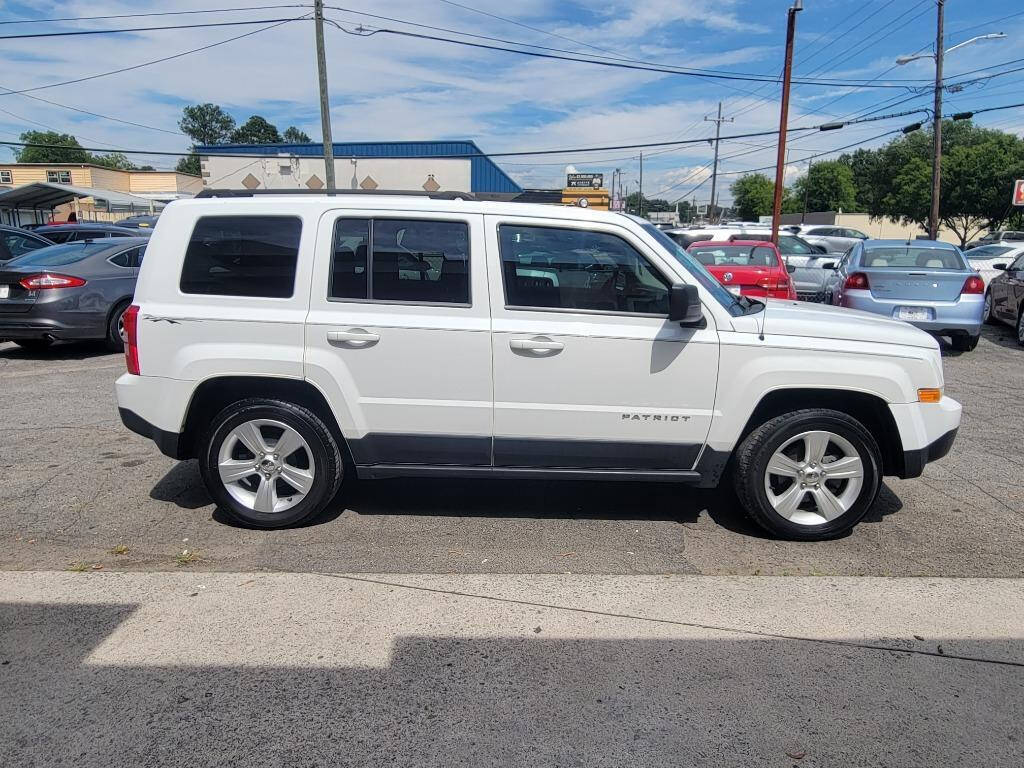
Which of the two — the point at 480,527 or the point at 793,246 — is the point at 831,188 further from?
the point at 480,527

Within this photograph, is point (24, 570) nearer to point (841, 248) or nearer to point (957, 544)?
point (957, 544)

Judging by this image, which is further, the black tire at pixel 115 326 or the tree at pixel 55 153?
the tree at pixel 55 153

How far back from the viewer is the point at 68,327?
945 centimetres

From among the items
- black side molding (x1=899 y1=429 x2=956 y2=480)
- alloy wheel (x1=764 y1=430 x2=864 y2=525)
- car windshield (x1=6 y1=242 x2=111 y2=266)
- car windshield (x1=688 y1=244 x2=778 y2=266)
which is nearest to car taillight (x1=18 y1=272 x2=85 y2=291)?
car windshield (x1=6 y1=242 x2=111 y2=266)

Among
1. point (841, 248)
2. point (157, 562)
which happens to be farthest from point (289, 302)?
point (841, 248)

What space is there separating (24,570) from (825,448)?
4.39m

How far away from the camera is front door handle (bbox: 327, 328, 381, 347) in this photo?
13.7ft

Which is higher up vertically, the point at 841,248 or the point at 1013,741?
the point at 841,248

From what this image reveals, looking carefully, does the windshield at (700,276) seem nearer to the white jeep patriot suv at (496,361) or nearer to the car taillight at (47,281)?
the white jeep patriot suv at (496,361)

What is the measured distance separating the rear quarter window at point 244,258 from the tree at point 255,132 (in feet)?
440

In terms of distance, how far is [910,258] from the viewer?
10750 millimetres

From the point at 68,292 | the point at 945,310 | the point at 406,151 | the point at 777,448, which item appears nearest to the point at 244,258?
the point at 777,448

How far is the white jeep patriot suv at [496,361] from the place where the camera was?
416 cm

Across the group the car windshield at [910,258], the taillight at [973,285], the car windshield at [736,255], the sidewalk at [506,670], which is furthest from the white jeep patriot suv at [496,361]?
the car windshield at [736,255]
